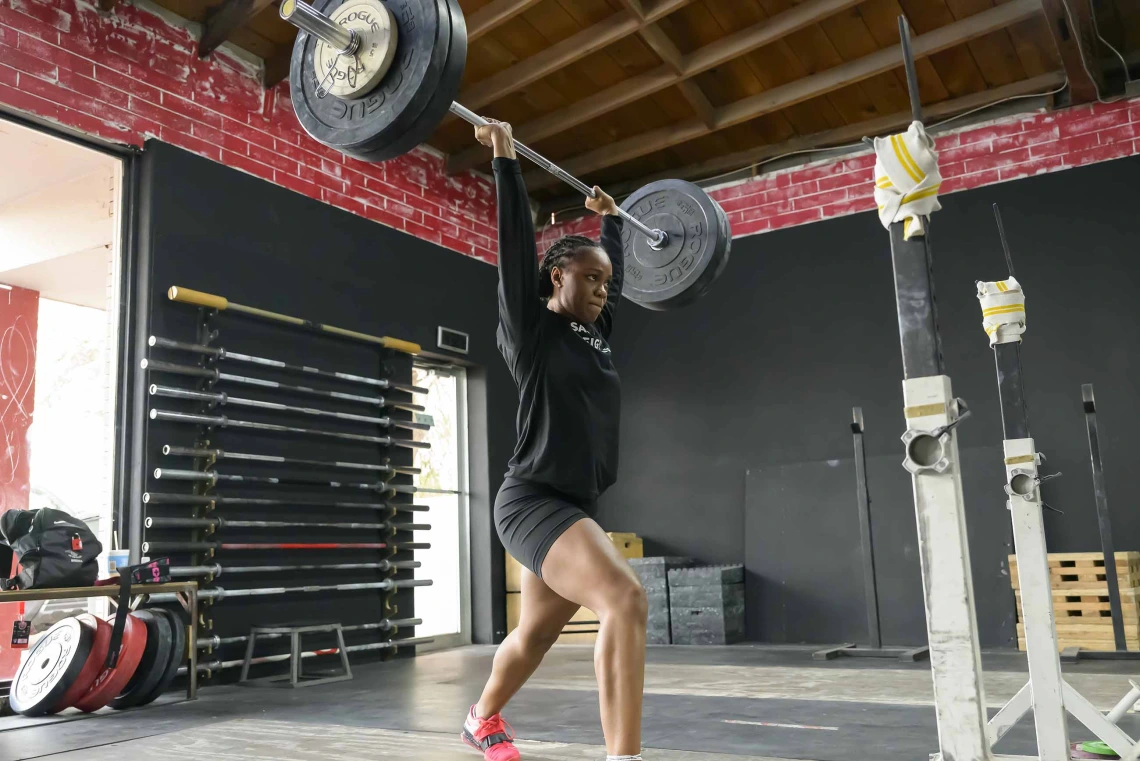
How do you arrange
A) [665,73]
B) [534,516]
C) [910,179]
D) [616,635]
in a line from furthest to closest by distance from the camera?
[665,73]
[534,516]
[616,635]
[910,179]

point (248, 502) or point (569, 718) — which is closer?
point (569, 718)

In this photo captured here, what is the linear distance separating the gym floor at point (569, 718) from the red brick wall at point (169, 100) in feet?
8.83

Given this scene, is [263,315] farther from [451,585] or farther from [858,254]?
[858,254]

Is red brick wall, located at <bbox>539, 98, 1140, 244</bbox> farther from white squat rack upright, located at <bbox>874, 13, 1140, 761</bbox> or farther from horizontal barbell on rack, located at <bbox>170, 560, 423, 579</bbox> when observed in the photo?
white squat rack upright, located at <bbox>874, 13, 1140, 761</bbox>

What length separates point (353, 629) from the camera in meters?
5.12

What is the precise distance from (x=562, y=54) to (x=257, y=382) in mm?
2528

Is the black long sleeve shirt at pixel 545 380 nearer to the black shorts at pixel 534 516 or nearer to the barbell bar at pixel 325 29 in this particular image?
the black shorts at pixel 534 516

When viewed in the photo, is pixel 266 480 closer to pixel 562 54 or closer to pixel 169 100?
pixel 169 100

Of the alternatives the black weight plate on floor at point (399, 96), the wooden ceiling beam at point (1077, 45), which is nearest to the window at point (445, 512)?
the black weight plate on floor at point (399, 96)

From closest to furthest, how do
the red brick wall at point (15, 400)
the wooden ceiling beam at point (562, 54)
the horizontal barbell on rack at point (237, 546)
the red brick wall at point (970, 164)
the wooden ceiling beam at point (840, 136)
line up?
the red brick wall at point (15, 400) < the horizontal barbell on rack at point (237, 546) < the wooden ceiling beam at point (562, 54) < the red brick wall at point (970, 164) < the wooden ceiling beam at point (840, 136)

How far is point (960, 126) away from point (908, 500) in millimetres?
2435

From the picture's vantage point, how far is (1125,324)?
17.2 feet

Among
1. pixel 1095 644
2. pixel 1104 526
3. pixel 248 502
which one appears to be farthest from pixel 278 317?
pixel 1095 644

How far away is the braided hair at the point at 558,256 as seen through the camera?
2.26 metres
